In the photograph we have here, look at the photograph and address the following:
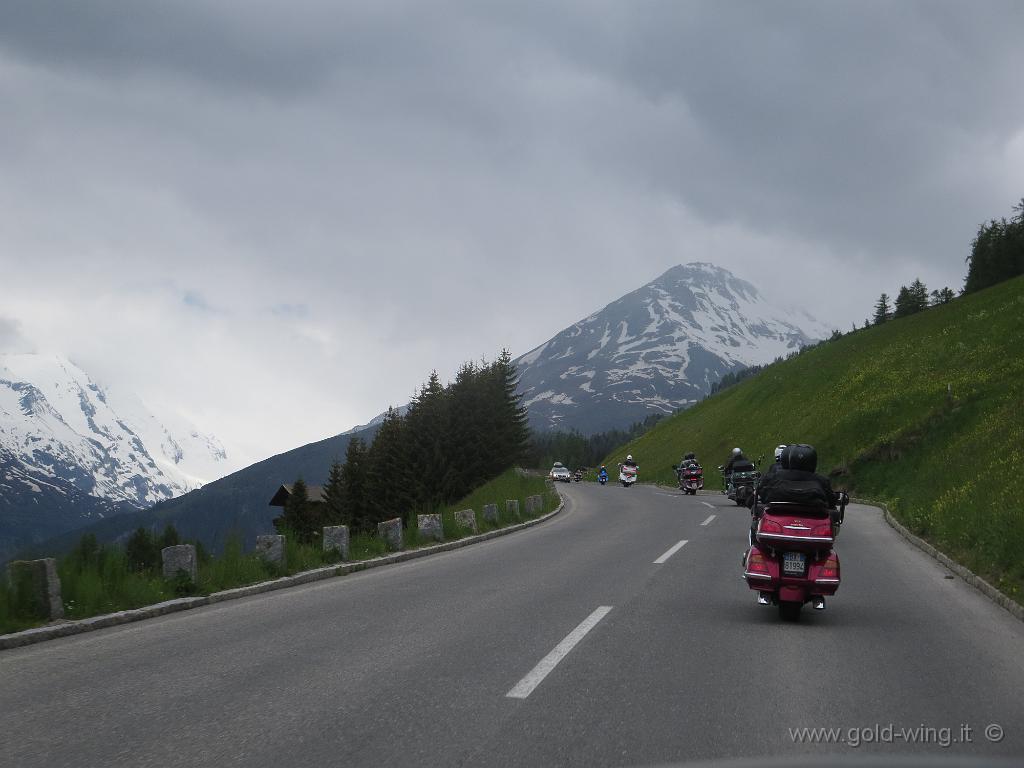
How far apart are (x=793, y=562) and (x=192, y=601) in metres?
6.49

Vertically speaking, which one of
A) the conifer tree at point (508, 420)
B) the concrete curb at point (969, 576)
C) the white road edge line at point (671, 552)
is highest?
the conifer tree at point (508, 420)

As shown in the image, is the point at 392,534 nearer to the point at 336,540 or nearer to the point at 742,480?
the point at 336,540

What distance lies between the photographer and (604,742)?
4344 mm

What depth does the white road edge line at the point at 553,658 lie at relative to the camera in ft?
17.7

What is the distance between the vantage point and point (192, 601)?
9.28 metres

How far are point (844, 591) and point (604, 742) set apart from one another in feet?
21.6

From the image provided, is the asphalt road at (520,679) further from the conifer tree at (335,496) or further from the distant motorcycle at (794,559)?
the conifer tree at (335,496)

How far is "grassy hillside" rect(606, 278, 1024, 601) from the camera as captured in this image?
14344 millimetres

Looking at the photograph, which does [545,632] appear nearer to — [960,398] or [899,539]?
[899,539]

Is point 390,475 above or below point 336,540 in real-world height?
above

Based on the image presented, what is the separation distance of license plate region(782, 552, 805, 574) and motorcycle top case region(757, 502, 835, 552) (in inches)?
2.4

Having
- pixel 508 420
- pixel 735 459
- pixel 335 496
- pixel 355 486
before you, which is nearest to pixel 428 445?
pixel 508 420

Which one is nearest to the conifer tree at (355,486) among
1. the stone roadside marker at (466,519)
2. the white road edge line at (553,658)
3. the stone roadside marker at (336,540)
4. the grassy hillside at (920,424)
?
the grassy hillside at (920,424)

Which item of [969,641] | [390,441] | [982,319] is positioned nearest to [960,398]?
[982,319]
